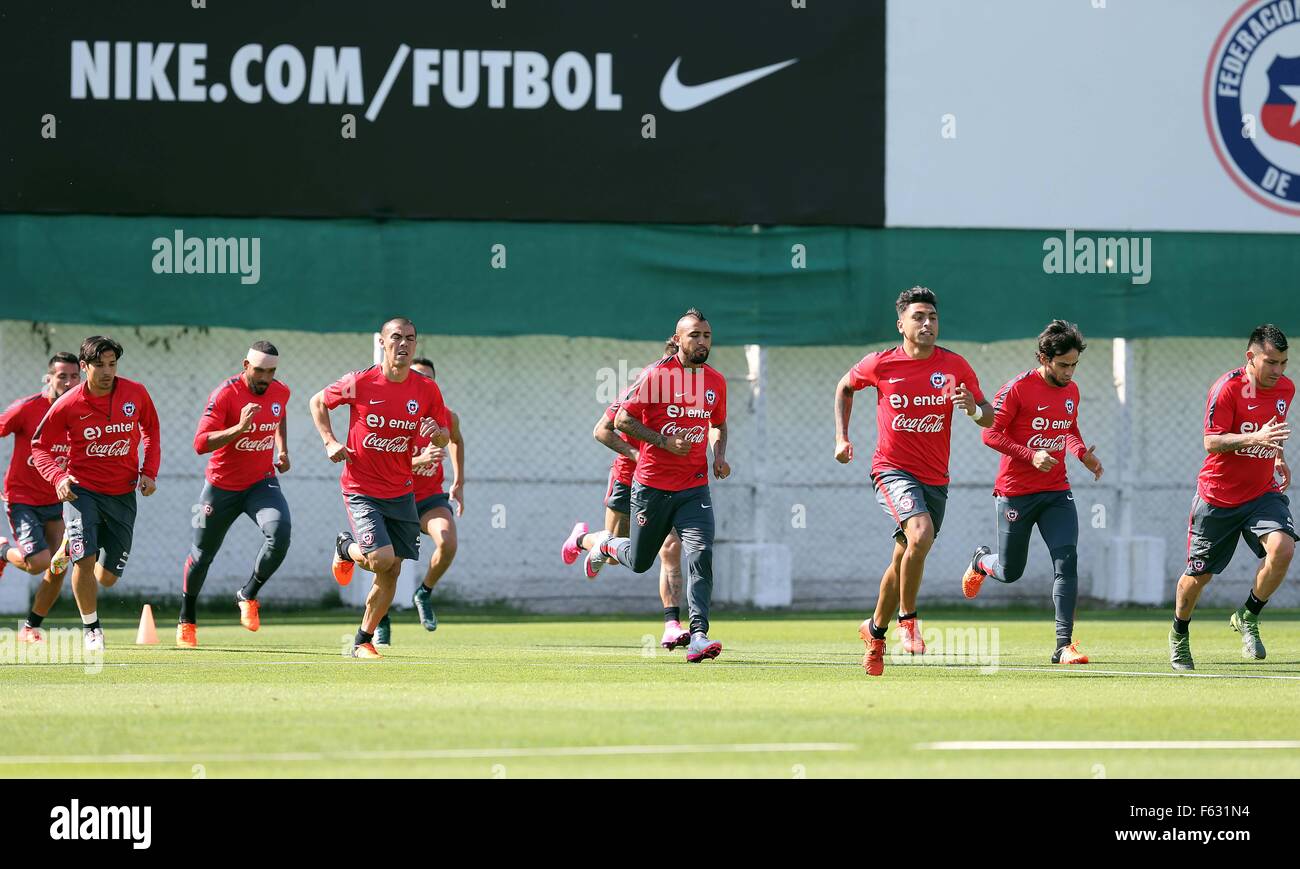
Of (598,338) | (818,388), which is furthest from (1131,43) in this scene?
(598,338)

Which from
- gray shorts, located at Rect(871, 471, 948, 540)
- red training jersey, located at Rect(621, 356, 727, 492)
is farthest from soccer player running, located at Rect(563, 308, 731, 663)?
gray shorts, located at Rect(871, 471, 948, 540)

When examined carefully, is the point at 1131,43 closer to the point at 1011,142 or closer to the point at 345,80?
the point at 1011,142

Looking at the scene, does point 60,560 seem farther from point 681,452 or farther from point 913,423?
point 913,423

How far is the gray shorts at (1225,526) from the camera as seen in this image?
11883 millimetres

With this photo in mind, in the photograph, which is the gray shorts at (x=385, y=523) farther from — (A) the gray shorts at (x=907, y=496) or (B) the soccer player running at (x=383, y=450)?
(A) the gray shorts at (x=907, y=496)

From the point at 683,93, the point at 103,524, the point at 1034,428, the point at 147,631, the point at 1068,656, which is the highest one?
the point at 683,93

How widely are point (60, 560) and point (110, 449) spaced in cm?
91

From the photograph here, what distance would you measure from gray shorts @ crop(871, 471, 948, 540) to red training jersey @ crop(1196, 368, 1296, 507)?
1.83 meters

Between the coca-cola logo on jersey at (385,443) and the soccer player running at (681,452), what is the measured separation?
1510mm

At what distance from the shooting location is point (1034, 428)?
1250cm

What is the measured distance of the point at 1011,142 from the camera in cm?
2080

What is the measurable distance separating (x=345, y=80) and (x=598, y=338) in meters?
4.14

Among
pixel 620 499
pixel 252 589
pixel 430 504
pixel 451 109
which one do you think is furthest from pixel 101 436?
pixel 451 109

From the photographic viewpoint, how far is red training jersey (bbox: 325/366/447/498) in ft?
40.2
